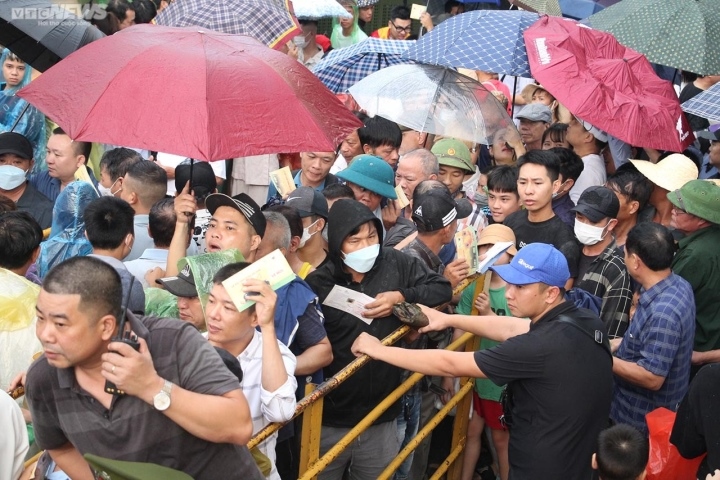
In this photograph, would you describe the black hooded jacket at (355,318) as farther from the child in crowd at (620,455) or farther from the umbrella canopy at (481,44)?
the umbrella canopy at (481,44)

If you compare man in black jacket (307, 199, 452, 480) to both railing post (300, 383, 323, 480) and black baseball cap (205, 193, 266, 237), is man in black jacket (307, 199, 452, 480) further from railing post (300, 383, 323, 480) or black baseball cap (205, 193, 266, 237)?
railing post (300, 383, 323, 480)

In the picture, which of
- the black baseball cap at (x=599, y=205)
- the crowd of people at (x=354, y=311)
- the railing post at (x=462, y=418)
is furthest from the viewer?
the black baseball cap at (x=599, y=205)

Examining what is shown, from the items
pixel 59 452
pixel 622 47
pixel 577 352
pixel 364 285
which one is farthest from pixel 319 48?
pixel 59 452

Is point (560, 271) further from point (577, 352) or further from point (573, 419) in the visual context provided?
point (573, 419)

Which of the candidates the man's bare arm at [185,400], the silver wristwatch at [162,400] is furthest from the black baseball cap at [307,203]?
the silver wristwatch at [162,400]

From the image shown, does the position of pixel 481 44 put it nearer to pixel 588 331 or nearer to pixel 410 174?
pixel 410 174

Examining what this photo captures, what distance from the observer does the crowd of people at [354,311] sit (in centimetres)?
292

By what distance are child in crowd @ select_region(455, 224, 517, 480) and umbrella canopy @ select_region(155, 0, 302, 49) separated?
2.11 metres

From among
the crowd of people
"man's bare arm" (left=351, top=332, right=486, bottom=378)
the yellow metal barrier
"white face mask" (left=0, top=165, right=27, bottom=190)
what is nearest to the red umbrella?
the crowd of people

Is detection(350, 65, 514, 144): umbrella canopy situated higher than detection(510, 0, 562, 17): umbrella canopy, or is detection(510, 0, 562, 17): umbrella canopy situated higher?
detection(350, 65, 514, 144): umbrella canopy

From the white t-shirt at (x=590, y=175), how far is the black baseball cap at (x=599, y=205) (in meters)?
1.28

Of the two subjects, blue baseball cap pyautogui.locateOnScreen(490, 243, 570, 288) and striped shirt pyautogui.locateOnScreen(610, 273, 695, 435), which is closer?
blue baseball cap pyautogui.locateOnScreen(490, 243, 570, 288)

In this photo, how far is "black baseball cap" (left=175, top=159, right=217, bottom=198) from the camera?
614 cm

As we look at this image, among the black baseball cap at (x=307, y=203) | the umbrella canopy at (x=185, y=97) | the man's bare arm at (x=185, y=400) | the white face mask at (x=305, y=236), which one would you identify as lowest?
the white face mask at (x=305, y=236)
